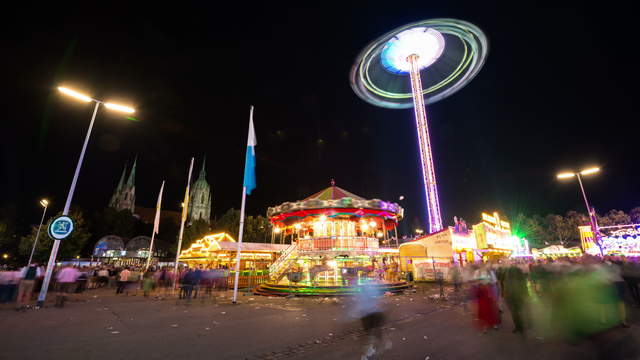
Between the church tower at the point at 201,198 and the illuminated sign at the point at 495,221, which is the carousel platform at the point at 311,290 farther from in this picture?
the church tower at the point at 201,198

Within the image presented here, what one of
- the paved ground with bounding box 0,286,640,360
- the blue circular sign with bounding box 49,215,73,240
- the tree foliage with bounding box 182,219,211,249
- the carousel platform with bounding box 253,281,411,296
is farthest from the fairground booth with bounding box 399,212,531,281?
the tree foliage with bounding box 182,219,211,249

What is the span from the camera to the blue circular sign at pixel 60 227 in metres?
9.57

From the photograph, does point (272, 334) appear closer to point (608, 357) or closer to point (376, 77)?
point (608, 357)

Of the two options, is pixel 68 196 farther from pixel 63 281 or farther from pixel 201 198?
pixel 201 198

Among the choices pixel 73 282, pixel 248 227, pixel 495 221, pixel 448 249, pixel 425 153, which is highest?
pixel 425 153

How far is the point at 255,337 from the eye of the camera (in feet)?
20.6

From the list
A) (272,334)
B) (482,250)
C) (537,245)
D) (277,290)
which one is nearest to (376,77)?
(482,250)

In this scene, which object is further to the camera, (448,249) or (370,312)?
(448,249)

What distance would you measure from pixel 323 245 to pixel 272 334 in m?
12.9

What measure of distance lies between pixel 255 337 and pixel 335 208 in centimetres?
1387

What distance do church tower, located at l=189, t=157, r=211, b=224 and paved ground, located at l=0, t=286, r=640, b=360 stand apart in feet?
312

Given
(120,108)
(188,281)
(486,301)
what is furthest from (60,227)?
(486,301)

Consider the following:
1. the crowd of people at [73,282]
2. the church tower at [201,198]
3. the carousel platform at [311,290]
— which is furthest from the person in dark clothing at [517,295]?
the church tower at [201,198]

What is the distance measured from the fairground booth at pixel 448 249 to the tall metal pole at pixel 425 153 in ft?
12.5
